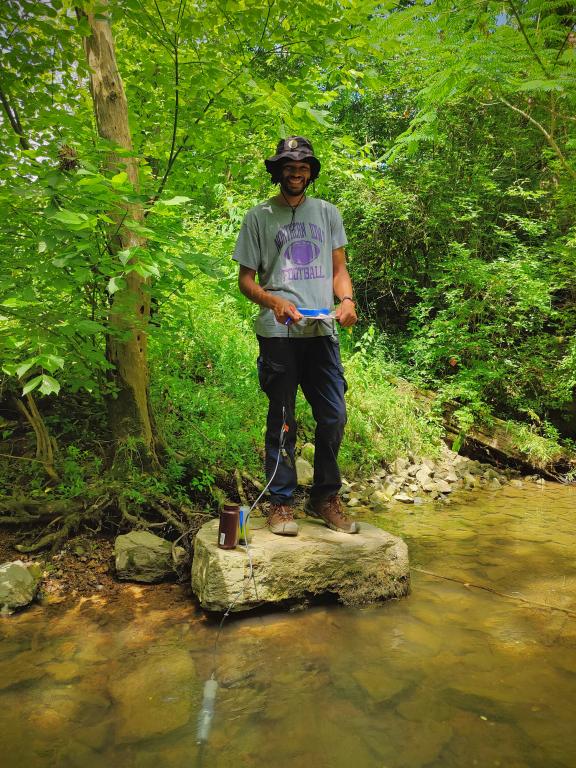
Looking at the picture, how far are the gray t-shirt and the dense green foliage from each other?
0.33 m

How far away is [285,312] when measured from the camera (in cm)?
276

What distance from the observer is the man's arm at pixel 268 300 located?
275 centimetres

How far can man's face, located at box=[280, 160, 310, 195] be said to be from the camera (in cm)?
295

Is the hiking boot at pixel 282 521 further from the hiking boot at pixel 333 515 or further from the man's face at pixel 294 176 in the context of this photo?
the man's face at pixel 294 176

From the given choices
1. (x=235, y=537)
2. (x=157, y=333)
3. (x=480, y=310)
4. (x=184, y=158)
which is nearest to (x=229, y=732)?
(x=235, y=537)

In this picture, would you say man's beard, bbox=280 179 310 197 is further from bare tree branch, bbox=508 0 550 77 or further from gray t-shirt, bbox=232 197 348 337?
bare tree branch, bbox=508 0 550 77

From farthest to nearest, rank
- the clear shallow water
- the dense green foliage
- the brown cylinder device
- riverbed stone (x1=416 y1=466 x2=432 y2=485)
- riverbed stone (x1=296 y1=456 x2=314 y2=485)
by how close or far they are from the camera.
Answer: riverbed stone (x1=416 y1=466 x2=432 y2=485) < riverbed stone (x1=296 y1=456 x2=314 y2=485) < the brown cylinder device < the dense green foliage < the clear shallow water

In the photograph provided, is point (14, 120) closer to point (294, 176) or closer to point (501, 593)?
point (294, 176)

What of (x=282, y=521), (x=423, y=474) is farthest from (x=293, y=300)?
(x=423, y=474)

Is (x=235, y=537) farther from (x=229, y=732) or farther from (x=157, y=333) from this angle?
(x=157, y=333)

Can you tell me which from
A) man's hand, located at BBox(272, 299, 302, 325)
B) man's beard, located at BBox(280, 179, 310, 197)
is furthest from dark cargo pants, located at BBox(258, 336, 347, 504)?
man's beard, located at BBox(280, 179, 310, 197)

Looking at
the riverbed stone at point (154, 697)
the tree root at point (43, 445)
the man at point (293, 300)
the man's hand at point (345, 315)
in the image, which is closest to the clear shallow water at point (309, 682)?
the riverbed stone at point (154, 697)

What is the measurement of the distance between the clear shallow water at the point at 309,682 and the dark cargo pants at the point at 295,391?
80 cm

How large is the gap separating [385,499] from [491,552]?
1.59 metres
